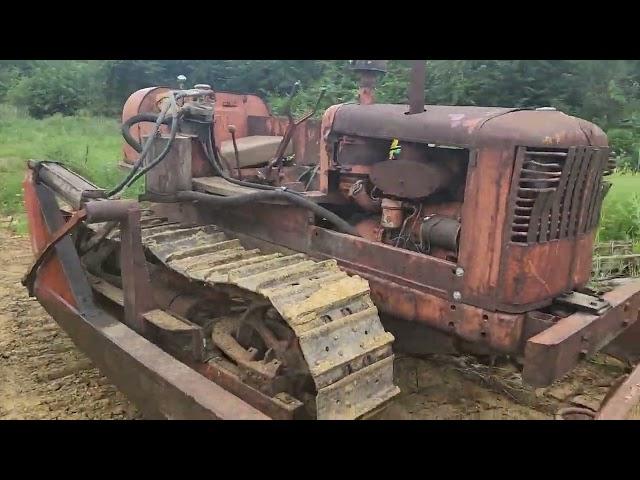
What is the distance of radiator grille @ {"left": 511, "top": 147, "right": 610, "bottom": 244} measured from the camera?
2.65 meters

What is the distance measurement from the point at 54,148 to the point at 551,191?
10.8 m

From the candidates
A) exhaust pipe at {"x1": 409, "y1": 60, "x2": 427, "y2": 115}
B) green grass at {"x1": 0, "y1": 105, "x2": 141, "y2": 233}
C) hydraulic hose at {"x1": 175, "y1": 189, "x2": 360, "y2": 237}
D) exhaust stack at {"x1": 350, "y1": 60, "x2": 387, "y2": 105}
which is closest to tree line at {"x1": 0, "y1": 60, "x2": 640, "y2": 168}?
green grass at {"x1": 0, "y1": 105, "x2": 141, "y2": 233}

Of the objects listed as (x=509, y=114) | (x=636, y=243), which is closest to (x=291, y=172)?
(x=509, y=114)

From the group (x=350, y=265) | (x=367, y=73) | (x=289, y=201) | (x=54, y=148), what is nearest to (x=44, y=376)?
(x=289, y=201)

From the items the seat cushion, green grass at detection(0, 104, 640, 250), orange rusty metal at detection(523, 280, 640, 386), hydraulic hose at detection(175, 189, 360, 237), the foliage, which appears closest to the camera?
orange rusty metal at detection(523, 280, 640, 386)

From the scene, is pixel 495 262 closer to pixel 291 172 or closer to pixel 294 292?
pixel 294 292

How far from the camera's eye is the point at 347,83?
14.2 metres

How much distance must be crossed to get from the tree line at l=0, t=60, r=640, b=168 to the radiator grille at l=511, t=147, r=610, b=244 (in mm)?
6049

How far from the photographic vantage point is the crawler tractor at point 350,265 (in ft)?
8.73

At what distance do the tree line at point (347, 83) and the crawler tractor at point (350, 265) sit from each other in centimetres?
612

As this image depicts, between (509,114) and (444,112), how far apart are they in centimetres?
38

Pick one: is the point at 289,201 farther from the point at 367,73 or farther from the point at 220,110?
the point at 220,110

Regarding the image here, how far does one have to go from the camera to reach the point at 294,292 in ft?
9.18

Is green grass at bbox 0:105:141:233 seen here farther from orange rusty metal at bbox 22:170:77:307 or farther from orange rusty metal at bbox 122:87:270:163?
orange rusty metal at bbox 22:170:77:307
